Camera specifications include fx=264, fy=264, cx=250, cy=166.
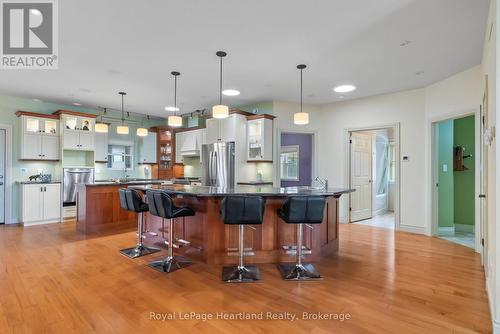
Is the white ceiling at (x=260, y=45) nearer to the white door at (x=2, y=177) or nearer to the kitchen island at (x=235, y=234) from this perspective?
the white door at (x=2, y=177)

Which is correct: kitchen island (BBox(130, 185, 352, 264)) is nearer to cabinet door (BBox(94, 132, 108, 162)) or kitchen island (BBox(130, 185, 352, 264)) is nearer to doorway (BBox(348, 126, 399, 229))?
doorway (BBox(348, 126, 399, 229))

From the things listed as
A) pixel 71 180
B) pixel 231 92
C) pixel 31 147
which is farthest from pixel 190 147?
pixel 31 147

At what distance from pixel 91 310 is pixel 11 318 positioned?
584mm

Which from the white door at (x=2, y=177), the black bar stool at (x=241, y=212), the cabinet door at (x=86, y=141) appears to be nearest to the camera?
the black bar stool at (x=241, y=212)

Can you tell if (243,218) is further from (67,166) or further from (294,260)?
(67,166)

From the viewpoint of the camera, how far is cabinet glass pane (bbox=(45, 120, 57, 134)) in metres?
6.12

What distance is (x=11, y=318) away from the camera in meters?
2.13

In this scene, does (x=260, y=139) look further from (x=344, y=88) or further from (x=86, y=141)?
(x=86, y=141)

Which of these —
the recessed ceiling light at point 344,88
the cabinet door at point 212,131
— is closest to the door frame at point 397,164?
the recessed ceiling light at point 344,88

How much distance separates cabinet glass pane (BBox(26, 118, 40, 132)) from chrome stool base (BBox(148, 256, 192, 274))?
488cm

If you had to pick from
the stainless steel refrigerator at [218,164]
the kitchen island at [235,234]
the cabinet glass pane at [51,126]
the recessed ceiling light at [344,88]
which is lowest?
the kitchen island at [235,234]

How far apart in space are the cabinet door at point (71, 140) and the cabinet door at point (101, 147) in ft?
1.88

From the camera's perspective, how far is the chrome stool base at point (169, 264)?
3.17m

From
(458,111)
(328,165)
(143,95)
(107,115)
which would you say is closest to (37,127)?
(107,115)
